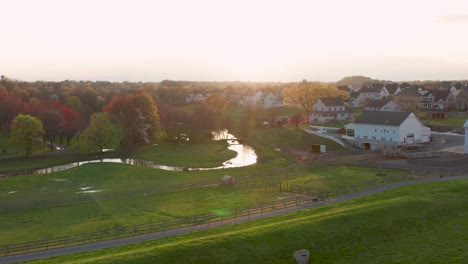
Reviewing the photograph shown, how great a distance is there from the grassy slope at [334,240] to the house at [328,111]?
8000 cm

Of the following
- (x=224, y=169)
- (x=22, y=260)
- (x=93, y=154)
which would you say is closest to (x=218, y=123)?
(x=93, y=154)

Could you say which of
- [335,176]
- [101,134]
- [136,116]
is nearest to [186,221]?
[335,176]

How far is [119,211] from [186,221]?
9834 mm

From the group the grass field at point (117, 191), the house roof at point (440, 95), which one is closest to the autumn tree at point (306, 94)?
the house roof at point (440, 95)

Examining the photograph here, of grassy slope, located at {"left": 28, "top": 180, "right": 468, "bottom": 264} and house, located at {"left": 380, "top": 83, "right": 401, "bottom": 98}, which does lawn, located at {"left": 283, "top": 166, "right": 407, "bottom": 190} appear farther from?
house, located at {"left": 380, "top": 83, "right": 401, "bottom": 98}

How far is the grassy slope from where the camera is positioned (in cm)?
3152

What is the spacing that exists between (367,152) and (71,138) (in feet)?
241

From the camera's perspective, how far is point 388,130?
83.4m

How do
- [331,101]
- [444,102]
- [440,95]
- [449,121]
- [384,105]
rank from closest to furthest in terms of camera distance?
[449,121] → [384,105] → [331,101] → [444,102] → [440,95]

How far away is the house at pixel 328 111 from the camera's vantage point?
12162 cm

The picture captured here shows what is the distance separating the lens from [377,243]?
34250 mm

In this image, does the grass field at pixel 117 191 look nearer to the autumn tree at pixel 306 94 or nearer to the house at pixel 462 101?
the autumn tree at pixel 306 94

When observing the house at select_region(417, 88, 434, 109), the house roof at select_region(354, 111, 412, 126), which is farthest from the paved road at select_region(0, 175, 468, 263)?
the house at select_region(417, 88, 434, 109)

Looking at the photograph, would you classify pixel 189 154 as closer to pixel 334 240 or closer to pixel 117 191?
pixel 117 191
